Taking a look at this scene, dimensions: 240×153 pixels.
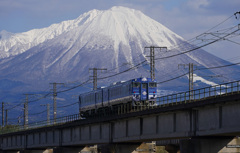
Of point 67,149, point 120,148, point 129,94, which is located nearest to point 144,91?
point 129,94

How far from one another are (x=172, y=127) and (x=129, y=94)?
21158mm

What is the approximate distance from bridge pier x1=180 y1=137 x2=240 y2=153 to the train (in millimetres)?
19538

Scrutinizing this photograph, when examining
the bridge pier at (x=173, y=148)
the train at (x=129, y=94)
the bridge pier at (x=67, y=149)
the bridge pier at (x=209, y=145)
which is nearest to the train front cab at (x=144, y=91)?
the train at (x=129, y=94)

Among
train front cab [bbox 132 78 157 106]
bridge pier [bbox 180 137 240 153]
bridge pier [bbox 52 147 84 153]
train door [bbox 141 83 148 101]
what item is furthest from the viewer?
bridge pier [bbox 52 147 84 153]

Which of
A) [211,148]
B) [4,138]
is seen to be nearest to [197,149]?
[211,148]

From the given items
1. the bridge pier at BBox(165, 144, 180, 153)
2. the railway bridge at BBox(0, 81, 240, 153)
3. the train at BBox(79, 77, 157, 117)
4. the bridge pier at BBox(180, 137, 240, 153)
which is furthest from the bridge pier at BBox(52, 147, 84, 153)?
the bridge pier at BBox(180, 137, 240, 153)

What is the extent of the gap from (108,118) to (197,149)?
19.2 m

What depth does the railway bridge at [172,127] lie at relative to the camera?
157 ft

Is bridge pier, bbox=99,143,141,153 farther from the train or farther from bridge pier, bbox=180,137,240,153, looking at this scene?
bridge pier, bbox=180,137,240,153

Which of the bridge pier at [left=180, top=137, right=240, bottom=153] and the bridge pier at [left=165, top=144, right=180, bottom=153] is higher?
the bridge pier at [left=180, top=137, right=240, bottom=153]

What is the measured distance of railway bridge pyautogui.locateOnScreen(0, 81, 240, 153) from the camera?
47.9 meters

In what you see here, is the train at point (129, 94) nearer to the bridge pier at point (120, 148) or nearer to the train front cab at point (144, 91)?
the train front cab at point (144, 91)

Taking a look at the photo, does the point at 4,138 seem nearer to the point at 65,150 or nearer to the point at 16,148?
the point at 16,148

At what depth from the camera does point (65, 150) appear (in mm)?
86500
